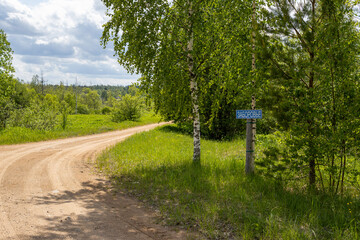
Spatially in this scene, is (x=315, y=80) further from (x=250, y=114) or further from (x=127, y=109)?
(x=127, y=109)

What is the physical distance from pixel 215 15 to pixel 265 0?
235 cm

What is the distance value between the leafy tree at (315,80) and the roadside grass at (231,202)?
88 centimetres

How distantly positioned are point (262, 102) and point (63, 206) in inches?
218

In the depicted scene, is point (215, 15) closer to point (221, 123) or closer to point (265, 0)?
point (265, 0)

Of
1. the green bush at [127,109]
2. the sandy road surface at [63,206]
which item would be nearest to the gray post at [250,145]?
the sandy road surface at [63,206]

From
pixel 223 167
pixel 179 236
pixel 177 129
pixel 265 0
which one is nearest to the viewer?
pixel 179 236

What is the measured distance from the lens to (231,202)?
6.14 metres

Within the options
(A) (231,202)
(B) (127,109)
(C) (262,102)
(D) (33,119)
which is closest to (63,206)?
(A) (231,202)

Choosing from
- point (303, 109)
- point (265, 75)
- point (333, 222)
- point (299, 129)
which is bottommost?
point (333, 222)

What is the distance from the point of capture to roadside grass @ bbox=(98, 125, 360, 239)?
15.7 ft

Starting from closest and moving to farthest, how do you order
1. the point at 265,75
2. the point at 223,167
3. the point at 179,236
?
the point at 179,236, the point at 265,75, the point at 223,167

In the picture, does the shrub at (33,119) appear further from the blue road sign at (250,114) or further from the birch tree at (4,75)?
the blue road sign at (250,114)

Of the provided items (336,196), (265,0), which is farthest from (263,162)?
(265,0)

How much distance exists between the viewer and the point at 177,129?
22.6 metres
